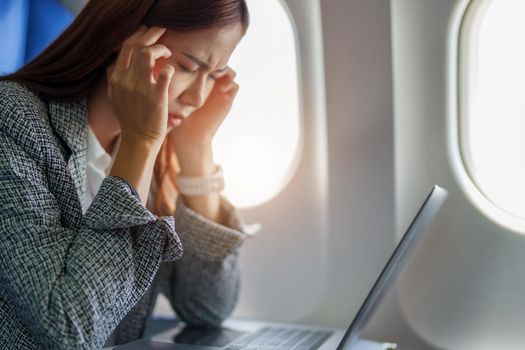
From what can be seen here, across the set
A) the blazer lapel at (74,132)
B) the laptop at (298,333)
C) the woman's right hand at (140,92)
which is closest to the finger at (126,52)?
the woman's right hand at (140,92)

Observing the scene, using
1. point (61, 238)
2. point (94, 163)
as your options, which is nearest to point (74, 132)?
point (94, 163)

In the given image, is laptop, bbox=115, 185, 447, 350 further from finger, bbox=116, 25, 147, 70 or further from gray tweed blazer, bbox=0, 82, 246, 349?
finger, bbox=116, 25, 147, 70

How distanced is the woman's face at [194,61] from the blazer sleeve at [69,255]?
0.83 feet

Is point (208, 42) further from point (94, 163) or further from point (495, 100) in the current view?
point (495, 100)

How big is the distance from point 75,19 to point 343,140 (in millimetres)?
540

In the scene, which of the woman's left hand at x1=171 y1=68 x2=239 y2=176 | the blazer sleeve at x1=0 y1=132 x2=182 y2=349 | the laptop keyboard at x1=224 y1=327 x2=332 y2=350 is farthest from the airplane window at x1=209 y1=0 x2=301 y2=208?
the blazer sleeve at x1=0 y1=132 x2=182 y2=349

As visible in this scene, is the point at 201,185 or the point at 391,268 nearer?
the point at 391,268

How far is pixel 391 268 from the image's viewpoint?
1.04m

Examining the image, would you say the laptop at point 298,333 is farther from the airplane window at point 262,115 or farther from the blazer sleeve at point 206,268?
the airplane window at point 262,115

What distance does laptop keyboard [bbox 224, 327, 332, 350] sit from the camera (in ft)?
3.92

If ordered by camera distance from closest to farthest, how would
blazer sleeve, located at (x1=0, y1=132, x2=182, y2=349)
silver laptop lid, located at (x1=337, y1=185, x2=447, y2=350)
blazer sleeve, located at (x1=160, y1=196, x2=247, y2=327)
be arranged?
blazer sleeve, located at (x1=0, y1=132, x2=182, y2=349) < silver laptop lid, located at (x1=337, y1=185, x2=447, y2=350) < blazer sleeve, located at (x1=160, y1=196, x2=247, y2=327)

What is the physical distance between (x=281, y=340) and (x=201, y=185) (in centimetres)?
34

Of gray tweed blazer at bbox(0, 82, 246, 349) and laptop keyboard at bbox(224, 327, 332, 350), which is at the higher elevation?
gray tweed blazer at bbox(0, 82, 246, 349)

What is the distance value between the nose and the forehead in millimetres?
40
